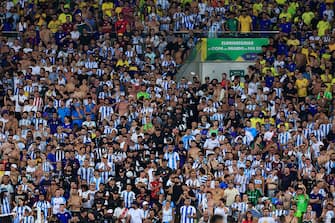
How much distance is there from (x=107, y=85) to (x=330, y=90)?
6.28 m

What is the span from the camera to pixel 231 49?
3356 centimetres

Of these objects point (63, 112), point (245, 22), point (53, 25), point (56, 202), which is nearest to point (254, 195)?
point (56, 202)

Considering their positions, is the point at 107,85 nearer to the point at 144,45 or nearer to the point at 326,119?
the point at 144,45

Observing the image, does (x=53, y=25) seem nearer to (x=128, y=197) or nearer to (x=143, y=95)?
(x=143, y=95)

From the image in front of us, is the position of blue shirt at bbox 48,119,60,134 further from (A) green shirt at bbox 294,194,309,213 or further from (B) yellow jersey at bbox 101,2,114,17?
(A) green shirt at bbox 294,194,309,213

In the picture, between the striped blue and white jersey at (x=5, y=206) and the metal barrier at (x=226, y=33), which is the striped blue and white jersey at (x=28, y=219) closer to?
the striped blue and white jersey at (x=5, y=206)

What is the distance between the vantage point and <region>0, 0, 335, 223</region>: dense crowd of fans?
26.8 meters

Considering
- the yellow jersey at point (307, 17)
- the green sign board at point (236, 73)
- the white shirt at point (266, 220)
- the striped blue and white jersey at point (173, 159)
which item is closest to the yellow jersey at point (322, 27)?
the yellow jersey at point (307, 17)

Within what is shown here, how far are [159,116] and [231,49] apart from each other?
176 inches

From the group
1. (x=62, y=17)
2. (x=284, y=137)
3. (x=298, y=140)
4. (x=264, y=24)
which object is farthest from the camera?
(x=62, y=17)

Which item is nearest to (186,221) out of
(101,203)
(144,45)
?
(101,203)

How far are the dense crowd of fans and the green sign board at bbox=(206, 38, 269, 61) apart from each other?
1.16 feet

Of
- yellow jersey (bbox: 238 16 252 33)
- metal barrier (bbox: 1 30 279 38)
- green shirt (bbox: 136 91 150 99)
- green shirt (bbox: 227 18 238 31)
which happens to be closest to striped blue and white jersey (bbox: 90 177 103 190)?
green shirt (bbox: 136 91 150 99)

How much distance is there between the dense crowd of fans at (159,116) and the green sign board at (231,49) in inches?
13.9
